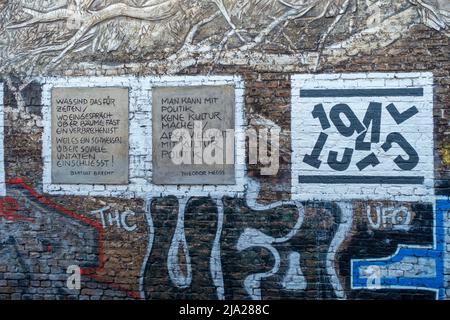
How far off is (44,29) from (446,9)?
4.47 metres

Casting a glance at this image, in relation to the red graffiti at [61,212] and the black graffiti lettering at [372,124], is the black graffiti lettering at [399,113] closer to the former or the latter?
the black graffiti lettering at [372,124]

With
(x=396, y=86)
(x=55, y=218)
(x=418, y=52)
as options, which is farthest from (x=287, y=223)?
(x=55, y=218)

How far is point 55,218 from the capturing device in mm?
6246

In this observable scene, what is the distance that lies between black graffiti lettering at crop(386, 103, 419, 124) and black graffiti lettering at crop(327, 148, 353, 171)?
58 cm

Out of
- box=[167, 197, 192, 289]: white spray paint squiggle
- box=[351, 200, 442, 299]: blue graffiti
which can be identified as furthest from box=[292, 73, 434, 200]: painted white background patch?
box=[167, 197, 192, 289]: white spray paint squiggle

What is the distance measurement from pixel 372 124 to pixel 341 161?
0.51 m

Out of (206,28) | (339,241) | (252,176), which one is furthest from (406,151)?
(206,28)

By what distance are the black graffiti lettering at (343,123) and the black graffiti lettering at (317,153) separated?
0.60ft

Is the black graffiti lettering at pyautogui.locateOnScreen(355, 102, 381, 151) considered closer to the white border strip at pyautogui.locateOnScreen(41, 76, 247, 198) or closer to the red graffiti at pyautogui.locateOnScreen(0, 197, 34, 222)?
the white border strip at pyautogui.locateOnScreen(41, 76, 247, 198)

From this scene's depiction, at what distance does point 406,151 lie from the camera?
570 cm

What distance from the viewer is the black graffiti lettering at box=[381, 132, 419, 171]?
224 inches

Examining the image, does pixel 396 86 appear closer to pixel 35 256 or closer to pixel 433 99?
pixel 433 99

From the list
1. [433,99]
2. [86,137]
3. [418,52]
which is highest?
[418,52]

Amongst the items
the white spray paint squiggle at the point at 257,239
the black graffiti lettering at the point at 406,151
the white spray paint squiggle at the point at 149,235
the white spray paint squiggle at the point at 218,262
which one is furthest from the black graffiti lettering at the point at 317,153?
the white spray paint squiggle at the point at 149,235
